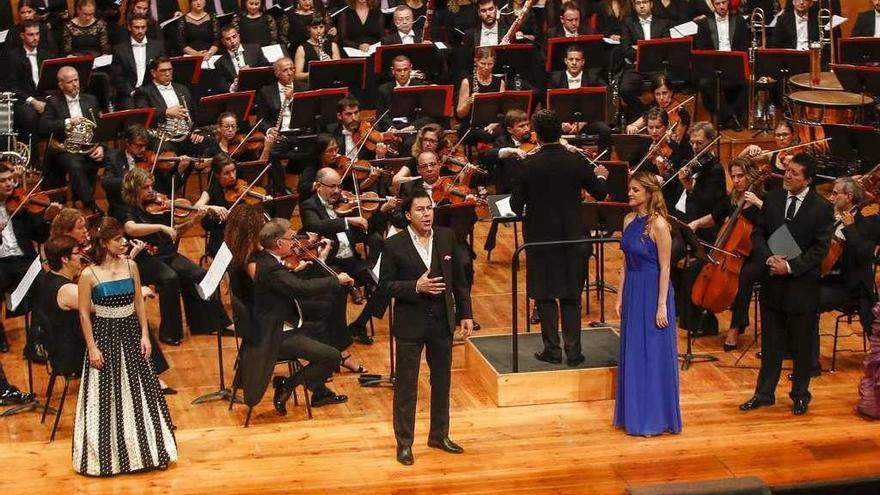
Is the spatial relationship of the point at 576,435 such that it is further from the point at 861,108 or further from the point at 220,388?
the point at 861,108

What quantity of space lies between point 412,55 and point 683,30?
7.73 feet

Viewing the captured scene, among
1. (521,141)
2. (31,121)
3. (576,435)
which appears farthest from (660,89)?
(31,121)

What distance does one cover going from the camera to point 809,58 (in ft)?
34.1

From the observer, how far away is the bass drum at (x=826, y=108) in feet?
32.9

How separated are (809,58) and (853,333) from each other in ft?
9.05

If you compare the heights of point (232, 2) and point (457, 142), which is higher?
point (232, 2)

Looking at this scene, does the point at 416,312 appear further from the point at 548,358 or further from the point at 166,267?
the point at 166,267

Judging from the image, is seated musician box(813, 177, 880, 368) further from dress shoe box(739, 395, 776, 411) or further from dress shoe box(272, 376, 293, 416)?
dress shoe box(272, 376, 293, 416)

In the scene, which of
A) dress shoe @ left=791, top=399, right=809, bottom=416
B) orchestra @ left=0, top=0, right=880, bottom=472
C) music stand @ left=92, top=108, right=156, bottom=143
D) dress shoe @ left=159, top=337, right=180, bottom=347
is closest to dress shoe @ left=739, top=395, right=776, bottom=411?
orchestra @ left=0, top=0, right=880, bottom=472

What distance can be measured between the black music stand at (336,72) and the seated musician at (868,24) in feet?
13.7

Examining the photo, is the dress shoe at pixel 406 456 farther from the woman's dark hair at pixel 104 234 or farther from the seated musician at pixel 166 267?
the seated musician at pixel 166 267

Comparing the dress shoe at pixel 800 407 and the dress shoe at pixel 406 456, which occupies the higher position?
the dress shoe at pixel 406 456

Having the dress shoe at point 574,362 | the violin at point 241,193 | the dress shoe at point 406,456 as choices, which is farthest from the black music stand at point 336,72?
the dress shoe at point 406,456

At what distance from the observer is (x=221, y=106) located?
9523 mm
